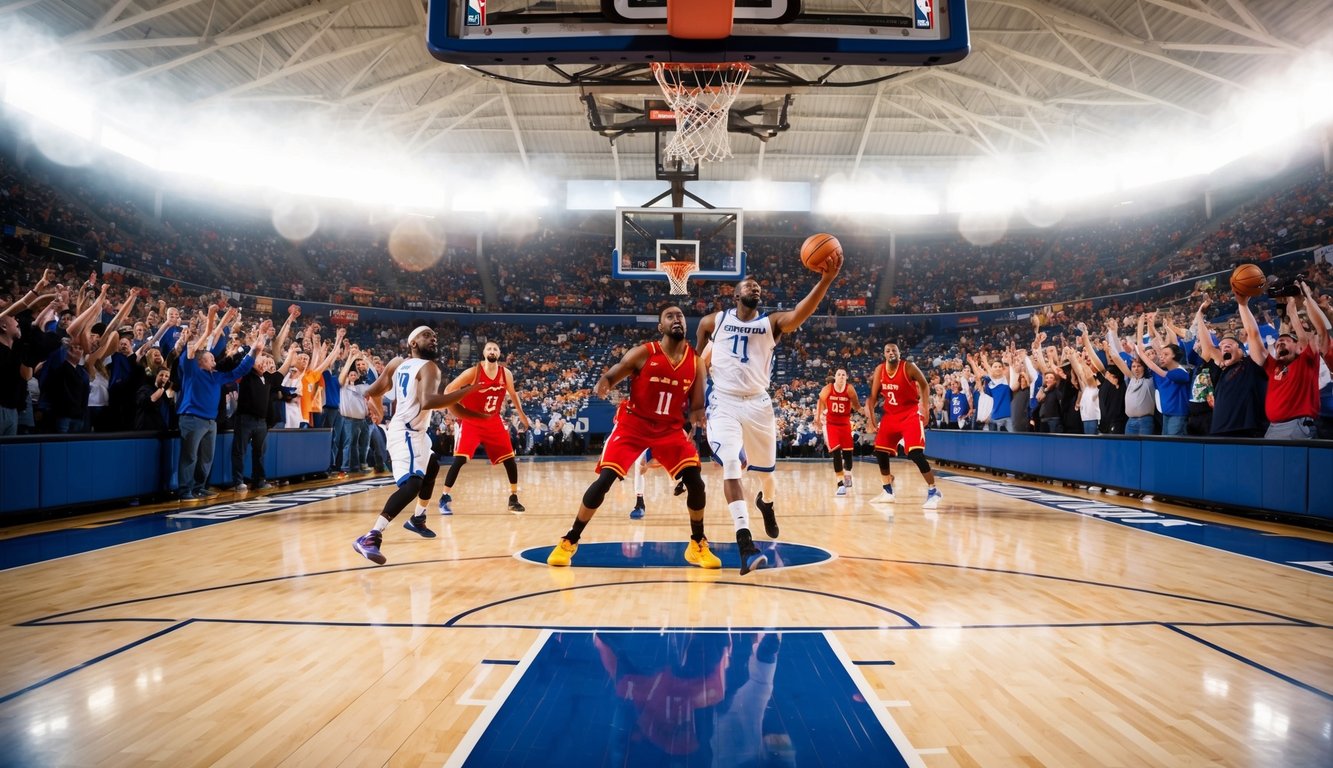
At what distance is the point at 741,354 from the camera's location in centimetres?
614

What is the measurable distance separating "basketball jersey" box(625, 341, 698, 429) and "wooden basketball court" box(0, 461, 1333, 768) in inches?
47.0

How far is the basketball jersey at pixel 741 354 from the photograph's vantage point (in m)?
6.10

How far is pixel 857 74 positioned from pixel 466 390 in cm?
2143

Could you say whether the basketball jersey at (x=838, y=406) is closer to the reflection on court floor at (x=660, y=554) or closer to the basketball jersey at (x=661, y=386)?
the reflection on court floor at (x=660, y=554)

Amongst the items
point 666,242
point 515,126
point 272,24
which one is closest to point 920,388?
point 666,242

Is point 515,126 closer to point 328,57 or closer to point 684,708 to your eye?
point 328,57

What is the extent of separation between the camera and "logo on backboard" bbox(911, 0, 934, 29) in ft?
17.4

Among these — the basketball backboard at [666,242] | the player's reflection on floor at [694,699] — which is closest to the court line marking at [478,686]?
the player's reflection on floor at [694,699]

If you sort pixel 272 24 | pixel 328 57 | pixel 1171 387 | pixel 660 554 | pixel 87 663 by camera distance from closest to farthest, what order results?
pixel 87 663, pixel 660 554, pixel 1171 387, pixel 272 24, pixel 328 57

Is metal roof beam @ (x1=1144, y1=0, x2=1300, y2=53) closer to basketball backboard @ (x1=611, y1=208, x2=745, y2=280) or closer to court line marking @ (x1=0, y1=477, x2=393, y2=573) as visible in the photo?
basketball backboard @ (x1=611, y1=208, x2=745, y2=280)

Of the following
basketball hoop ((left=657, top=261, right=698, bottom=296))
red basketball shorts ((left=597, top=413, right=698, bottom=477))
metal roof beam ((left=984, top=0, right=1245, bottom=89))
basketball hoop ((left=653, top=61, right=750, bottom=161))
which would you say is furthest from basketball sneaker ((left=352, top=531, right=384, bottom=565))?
metal roof beam ((left=984, top=0, right=1245, bottom=89))

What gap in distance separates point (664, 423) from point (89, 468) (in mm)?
6968

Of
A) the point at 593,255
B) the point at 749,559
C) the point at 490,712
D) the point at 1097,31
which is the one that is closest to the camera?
the point at 490,712

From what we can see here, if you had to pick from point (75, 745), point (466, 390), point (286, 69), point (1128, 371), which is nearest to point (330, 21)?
point (286, 69)
